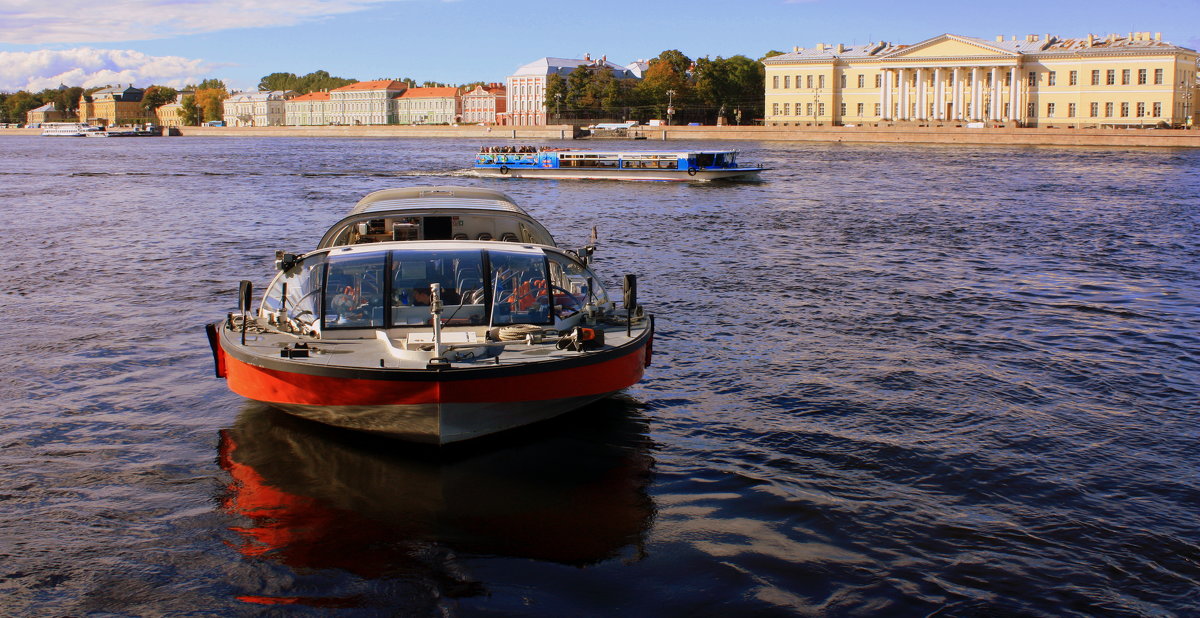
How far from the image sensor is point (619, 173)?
5469cm

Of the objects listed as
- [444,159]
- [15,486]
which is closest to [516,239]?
[15,486]

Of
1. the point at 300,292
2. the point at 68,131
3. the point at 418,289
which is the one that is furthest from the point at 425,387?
the point at 68,131

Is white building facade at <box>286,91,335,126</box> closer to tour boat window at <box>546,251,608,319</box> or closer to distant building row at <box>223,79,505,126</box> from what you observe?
distant building row at <box>223,79,505,126</box>

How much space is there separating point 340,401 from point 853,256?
1713 centimetres

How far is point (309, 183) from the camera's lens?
52.0m

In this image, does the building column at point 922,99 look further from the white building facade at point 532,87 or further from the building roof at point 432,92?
the building roof at point 432,92

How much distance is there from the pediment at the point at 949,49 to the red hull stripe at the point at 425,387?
108m

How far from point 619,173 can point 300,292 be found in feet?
148

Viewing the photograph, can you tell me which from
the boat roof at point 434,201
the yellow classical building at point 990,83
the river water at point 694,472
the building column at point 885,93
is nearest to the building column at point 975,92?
the yellow classical building at point 990,83

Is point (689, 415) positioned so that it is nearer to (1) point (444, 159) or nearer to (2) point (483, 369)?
(2) point (483, 369)

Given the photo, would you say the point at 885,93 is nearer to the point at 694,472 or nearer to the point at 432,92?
the point at 432,92

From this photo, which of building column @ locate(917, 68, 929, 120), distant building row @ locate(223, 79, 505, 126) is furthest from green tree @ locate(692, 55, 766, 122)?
distant building row @ locate(223, 79, 505, 126)

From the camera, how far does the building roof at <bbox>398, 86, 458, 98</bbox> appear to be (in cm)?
16999

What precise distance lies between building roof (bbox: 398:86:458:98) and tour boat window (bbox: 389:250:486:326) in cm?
A: 16363
